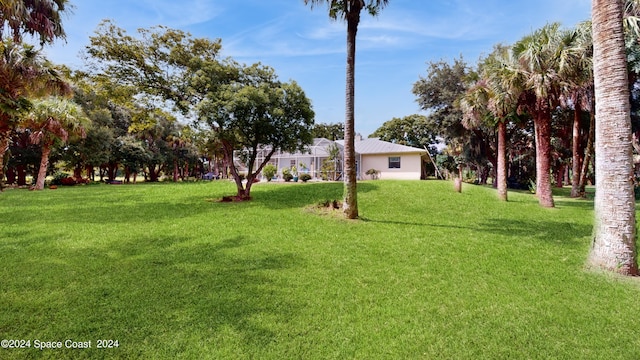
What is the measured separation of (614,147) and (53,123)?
85.5 ft

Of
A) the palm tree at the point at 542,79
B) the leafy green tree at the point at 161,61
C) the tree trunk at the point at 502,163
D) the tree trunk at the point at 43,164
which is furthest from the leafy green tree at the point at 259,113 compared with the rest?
the tree trunk at the point at 43,164

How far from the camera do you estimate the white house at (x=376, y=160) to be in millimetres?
28578

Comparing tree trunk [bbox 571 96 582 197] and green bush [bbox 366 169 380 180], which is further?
green bush [bbox 366 169 380 180]

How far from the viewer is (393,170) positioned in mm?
29188

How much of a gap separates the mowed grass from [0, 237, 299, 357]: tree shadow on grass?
0.08 feet

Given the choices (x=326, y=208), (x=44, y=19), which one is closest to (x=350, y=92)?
(x=326, y=208)

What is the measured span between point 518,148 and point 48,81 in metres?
38.0

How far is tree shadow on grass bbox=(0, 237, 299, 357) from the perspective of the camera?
3539 mm

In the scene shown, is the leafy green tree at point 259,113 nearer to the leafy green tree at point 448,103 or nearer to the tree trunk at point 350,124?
the tree trunk at point 350,124

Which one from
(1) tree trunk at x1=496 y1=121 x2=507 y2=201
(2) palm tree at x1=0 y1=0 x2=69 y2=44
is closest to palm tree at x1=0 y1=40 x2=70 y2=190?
(2) palm tree at x1=0 y1=0 x2=69 y2=44

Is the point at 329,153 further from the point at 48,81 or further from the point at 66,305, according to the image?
the point at 66,305

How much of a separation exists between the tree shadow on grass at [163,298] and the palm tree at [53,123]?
17.9 m

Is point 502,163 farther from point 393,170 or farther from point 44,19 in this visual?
point 44,19

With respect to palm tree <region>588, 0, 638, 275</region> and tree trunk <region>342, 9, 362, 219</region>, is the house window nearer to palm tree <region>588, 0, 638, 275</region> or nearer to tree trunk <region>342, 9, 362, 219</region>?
tree trunk <region>342, 9, 362, 219</region>
